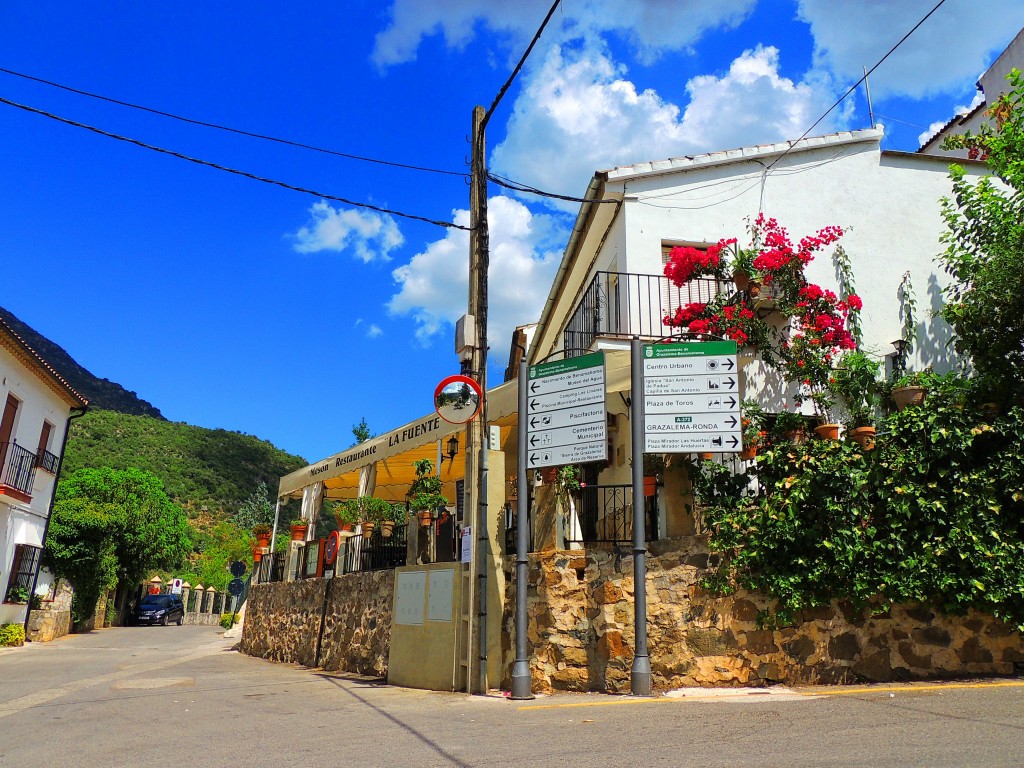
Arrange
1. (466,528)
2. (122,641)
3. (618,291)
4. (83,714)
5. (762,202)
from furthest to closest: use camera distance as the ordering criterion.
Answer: (122,641), (762,202), (618,291), (466,528), (83,714)

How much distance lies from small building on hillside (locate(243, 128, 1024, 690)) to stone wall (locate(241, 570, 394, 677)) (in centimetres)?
5

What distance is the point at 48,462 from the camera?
22250 millimetres

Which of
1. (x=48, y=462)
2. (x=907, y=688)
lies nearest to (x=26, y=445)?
(x=48, y=462)

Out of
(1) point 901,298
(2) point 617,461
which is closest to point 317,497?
(2) point 617,461

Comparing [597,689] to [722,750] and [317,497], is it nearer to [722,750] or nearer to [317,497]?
[722,750]

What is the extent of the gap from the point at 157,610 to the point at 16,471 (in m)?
19.0

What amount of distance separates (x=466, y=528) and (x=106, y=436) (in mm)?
59317

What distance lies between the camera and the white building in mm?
19359

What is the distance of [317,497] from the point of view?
15297 mm

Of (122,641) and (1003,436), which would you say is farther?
(122,641)

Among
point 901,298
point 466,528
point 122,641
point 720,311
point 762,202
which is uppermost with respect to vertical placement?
point 762,202

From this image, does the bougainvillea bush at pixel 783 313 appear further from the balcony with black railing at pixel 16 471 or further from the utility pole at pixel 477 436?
the balcony with black railing at pixel 16 471

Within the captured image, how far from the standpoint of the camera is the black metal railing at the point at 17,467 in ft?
63.2

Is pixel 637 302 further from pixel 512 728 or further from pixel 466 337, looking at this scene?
pixel 512 728
